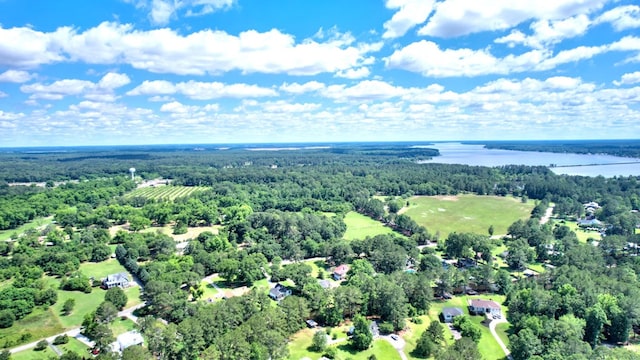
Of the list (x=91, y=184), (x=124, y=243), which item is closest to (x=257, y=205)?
(x=124, y=243)

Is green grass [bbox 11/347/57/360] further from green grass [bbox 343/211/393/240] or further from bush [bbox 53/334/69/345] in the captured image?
green grass [bbox 343/211/393/240]

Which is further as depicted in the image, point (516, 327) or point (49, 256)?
point (49, 256)

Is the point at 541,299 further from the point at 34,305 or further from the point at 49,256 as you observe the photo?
the point at 49,256

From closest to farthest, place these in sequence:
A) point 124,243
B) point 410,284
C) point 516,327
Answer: point 516,327 < point 410,284 < point 124,243

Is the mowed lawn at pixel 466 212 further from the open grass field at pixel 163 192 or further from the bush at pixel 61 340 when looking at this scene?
the open grass field at pixel 163 192

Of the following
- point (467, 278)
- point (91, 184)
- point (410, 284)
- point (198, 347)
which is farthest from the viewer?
point (91, 184)

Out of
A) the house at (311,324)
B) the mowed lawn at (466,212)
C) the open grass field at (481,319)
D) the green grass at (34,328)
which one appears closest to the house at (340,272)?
the open grass field at (481,319)

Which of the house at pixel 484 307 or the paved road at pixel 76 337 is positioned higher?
the paved road at pixel 76 337
